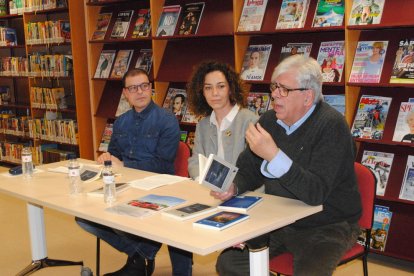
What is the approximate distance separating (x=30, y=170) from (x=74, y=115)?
350 cm

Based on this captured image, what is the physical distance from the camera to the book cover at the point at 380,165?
11.2 ft

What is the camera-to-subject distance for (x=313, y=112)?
2.25 m

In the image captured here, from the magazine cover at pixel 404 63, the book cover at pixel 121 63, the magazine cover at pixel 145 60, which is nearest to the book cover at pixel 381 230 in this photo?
the magazine cover at pixel 404 63

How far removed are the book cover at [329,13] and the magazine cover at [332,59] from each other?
189 mm

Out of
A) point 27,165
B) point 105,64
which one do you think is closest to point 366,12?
point 27,165

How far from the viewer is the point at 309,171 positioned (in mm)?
2055

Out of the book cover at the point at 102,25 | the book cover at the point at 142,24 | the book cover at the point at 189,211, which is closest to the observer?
the book cover at the point at 189,211

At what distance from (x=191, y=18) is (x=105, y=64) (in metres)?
1.32

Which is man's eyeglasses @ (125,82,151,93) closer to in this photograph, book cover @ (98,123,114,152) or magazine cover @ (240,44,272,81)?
magazine cover @ (240,44,272,81)

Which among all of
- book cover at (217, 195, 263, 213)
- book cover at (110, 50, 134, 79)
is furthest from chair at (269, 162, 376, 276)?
book cover at (110, 50, 134, 79)

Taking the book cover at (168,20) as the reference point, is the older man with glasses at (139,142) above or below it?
below

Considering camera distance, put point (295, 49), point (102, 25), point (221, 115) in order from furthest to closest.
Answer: point (102, 25) < point (295, 49) < point (221, 115)

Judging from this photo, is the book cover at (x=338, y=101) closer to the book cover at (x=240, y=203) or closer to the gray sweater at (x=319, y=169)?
the gray sweater at (x=319, y=169)

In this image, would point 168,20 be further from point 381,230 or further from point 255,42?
point 381,230
